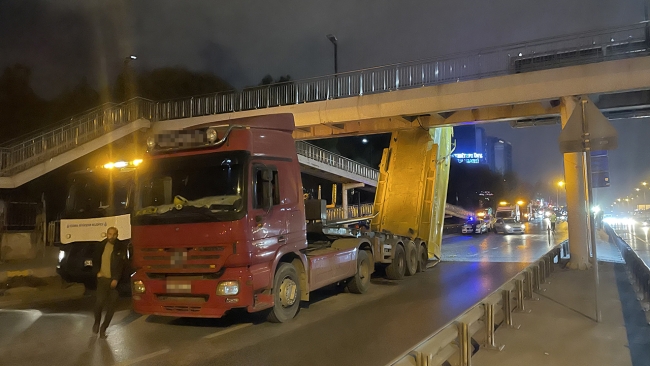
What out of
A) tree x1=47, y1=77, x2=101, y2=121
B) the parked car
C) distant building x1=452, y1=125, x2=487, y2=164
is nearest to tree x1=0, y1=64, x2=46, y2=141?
tree x1=47, y1=77, x2=101, y2=121

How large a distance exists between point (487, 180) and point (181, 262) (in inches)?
2477

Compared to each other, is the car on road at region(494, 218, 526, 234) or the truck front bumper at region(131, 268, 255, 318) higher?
the truck front bumper at region(131, 268, 255, 318)

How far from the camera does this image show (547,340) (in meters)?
6.42

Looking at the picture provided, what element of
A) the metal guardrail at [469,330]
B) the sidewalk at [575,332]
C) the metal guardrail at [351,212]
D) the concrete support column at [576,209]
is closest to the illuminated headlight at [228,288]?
the metal guardrail at [469,330]

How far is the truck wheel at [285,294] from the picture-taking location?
800 cm

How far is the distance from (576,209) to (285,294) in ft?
30.8

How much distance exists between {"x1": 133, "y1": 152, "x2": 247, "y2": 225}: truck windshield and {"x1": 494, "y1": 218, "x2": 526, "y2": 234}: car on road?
3333 centimetres

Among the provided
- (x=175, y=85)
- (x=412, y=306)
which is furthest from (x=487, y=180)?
(x=412, y=306)

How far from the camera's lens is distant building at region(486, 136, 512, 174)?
399 ft

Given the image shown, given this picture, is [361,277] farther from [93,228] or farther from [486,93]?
[93,228]

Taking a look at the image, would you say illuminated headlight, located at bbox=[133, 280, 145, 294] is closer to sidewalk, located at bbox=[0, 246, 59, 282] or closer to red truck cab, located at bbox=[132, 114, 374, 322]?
red truck cab, located at bbox=[132, 114, 374, 322]

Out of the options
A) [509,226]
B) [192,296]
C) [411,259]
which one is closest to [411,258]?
[411,259]

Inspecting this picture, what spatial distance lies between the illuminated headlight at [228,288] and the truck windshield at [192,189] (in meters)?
0.96

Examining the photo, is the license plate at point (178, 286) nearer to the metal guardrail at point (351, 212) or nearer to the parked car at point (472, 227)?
the metal guardrail at point (351, 212)
